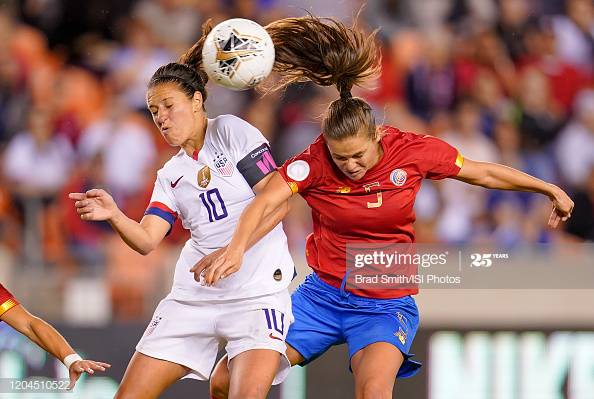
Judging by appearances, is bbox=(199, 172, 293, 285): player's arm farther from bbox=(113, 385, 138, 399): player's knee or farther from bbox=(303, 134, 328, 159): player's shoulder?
bbox=(113, 385, 138, 399): player's knee

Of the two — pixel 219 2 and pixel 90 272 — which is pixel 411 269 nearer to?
pixel 90 272

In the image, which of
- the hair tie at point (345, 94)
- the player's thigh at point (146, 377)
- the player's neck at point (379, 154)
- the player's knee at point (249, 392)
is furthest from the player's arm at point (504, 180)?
the player's thigh at point (146, 377)

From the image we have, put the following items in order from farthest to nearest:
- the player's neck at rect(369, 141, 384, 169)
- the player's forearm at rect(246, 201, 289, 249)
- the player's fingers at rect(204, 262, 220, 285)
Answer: the player's neck at rect(369, 141, 384, 169)
the player's forearm at rect(246, 201, 289, 249)
the player's fingers at rect(204, 262, 220, 285)

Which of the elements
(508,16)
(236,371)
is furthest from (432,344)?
(508,16)

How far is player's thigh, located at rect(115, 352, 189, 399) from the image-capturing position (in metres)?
5.30

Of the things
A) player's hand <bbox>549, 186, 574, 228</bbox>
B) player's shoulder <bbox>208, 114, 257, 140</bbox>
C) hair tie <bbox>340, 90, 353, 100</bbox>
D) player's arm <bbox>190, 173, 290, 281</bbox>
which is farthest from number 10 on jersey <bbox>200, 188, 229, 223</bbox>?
player's hand <bbox>549, 186, 574, 228</bbox>

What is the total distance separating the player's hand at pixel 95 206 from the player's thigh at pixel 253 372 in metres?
0.87

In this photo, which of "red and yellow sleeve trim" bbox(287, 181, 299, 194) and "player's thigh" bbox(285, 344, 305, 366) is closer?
"red and yellow sleeve trim" bbox(287, 181, 299, 194)

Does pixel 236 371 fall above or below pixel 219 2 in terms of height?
below

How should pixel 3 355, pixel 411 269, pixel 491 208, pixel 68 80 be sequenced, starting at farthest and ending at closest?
pixel 68 80 → pixel 491 208 → pixel 3 355 → pixel 411 269

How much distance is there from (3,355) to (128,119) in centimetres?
291

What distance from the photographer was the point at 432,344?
22.4ft

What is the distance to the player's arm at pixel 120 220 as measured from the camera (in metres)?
5.06

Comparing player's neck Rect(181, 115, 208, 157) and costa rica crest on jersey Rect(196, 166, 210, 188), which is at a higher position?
player's neck Rect(181, 115, 208, 157)
